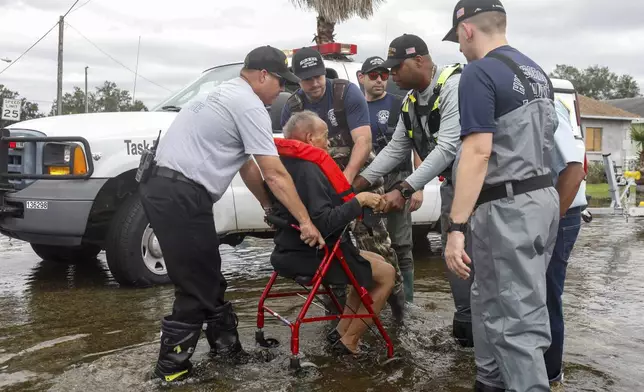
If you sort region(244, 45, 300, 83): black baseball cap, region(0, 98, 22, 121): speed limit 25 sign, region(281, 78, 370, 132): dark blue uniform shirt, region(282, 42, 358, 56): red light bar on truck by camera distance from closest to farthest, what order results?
region(244, 45, 300, 83): black baseball cap
region(281, 78, 370, 132): dark blue uniform shirt
region(282, 42, 358, 56): red light bar on truck
region(0, 98, 22, 121): speed limit 25 sign

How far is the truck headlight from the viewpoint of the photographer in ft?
19.7

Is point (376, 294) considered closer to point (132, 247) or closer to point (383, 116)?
point (383, 116)

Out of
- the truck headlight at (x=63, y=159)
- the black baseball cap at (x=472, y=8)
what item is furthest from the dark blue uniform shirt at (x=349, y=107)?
the truck headlight at (x=63, y=159)

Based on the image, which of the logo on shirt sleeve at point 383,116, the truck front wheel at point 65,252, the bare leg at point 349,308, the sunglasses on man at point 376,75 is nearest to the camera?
the bare leg at point 349,308

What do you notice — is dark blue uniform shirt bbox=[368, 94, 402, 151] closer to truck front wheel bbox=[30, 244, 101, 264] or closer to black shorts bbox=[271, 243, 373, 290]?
black shorts bbox=[271, 243, 373, 290]

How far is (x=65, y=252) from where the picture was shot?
7727 millimetres

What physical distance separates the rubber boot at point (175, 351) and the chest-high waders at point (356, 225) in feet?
4.46

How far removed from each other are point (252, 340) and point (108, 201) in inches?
88.4

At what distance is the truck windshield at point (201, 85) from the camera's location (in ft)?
→ 23.0

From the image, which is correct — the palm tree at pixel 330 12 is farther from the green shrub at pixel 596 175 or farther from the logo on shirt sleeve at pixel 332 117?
the green shrub at pixel 596 175

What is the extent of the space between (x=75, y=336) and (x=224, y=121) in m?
2.06

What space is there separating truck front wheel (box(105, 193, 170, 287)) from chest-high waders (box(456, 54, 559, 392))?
3.75 meters

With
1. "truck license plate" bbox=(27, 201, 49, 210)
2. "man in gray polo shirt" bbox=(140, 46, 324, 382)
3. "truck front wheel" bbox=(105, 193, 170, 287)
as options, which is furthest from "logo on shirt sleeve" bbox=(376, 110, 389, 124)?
"truck license plate" bbox=(27, 201, 49, 210)

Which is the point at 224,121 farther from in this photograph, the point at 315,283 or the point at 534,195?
the point at 534,195
